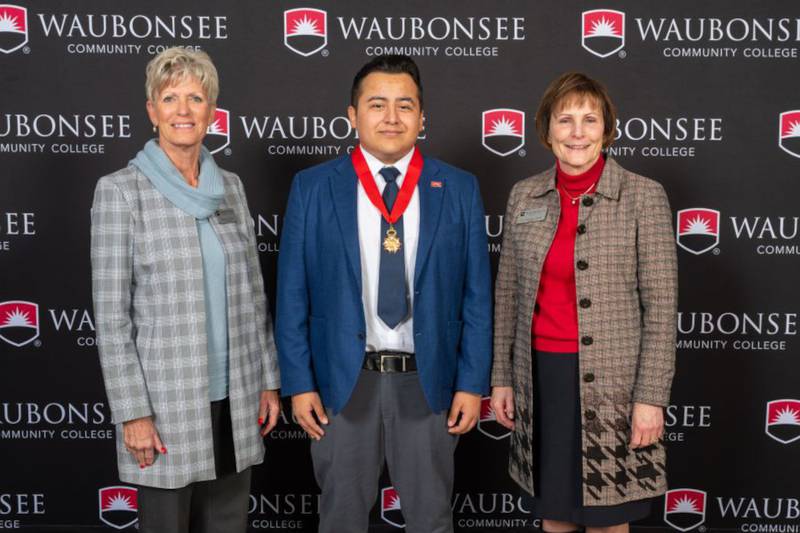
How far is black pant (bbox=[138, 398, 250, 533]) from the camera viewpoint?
218cm

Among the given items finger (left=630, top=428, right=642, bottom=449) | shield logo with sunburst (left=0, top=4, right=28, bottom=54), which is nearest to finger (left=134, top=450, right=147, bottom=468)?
finger (left=630, top=428, right=642, bottom=449)

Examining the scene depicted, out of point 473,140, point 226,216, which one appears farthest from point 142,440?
point 473,140

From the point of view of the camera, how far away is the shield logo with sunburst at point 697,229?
3.24 m

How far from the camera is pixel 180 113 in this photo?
2.18 metres

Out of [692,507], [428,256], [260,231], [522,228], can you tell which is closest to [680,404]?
[692,507]

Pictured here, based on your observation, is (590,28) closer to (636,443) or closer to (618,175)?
(618,175)

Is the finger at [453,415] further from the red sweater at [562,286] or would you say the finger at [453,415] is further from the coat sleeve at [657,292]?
the coat sleeve at [657,292]

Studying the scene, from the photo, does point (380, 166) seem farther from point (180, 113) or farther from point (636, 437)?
point (636, 437)

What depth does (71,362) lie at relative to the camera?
332cm

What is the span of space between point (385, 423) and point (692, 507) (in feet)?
5.93

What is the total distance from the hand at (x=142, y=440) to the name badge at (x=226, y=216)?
0.59 meters

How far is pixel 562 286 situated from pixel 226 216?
100 cm

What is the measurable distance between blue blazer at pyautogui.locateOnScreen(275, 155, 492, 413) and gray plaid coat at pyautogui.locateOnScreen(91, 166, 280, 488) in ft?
0.60

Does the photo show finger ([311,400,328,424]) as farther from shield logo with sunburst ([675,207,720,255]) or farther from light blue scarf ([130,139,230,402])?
shield logo with sunburst ([675,207,720,255])
